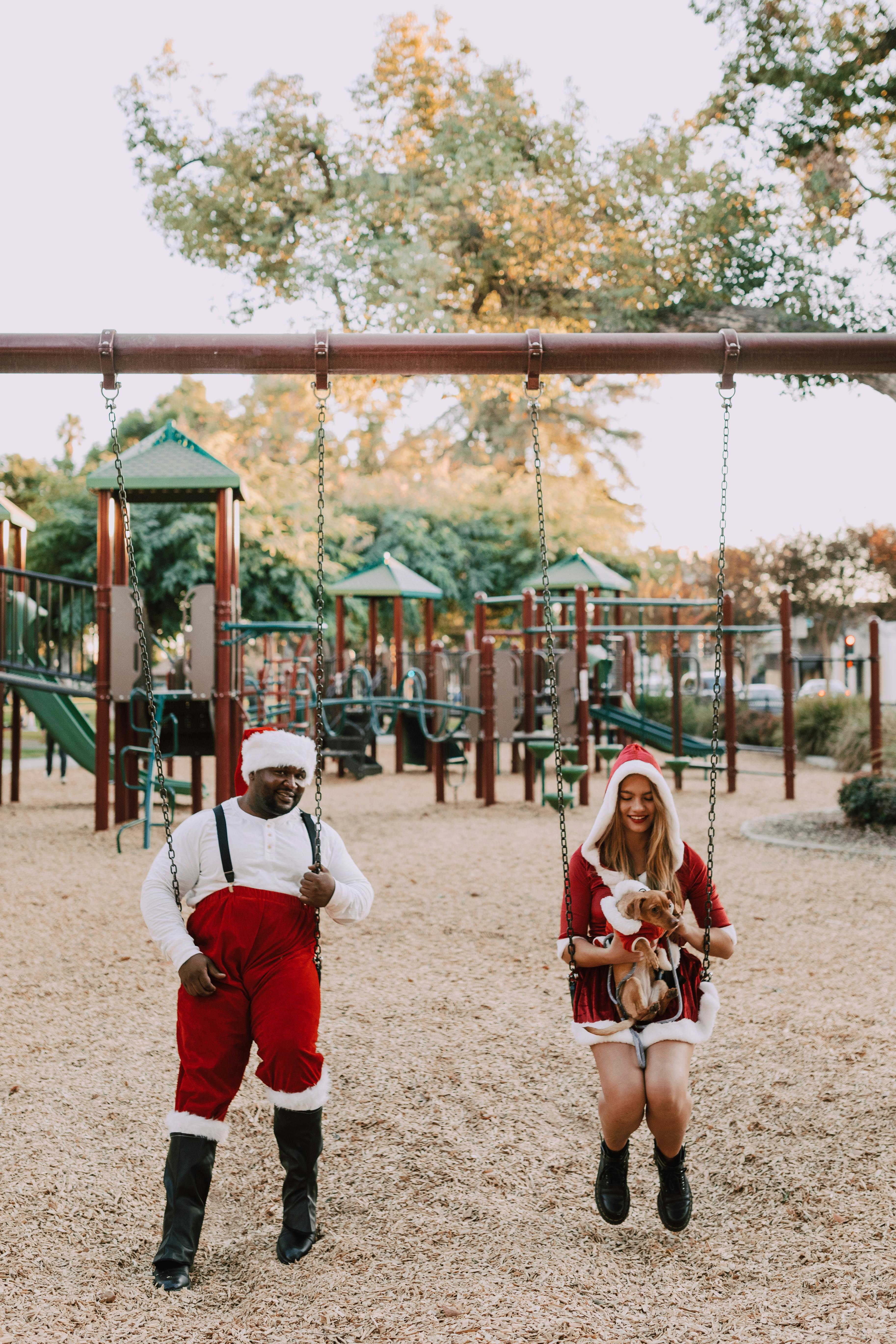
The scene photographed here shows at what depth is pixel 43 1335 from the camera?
8.36 ft

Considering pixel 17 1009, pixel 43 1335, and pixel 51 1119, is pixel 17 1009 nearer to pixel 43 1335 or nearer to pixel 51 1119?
pixel 51 1119

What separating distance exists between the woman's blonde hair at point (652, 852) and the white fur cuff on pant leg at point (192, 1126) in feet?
4.08

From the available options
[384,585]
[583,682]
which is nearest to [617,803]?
[583,682]

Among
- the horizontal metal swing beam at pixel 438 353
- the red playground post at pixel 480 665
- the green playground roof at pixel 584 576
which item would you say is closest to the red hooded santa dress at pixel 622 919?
the horizontal metal swing beam at pixel 438 353

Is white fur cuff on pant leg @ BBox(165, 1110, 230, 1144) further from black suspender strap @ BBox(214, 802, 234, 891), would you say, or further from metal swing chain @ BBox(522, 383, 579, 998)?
metal swing chain @ BBox(522, 383, 579, 998)

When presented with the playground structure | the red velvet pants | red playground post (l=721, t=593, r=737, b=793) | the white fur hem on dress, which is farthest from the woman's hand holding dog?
red playground post (l=721, t=593, r=737, b=793)

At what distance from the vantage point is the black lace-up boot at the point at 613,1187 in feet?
9.51

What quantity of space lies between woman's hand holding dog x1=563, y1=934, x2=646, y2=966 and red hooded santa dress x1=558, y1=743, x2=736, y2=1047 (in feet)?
0.10

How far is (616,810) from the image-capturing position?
304 cm

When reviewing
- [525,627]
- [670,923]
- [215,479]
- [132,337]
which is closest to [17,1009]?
[132,337]

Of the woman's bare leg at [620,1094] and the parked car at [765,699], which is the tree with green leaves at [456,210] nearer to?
the parked car at [765,699]

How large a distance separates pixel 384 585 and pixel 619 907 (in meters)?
14.1

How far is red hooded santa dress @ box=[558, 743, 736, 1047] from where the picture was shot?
2.93 meters

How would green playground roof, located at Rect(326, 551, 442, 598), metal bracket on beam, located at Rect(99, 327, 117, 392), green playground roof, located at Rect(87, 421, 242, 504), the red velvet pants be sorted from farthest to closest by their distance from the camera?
green playground roof, located at Rect(326, 551, 442, 598) < green playground roof, located at Rect(87, 421, 242, 504) < metal bracket on beam, located at Rect(99, 327, 117, 392) < the red velvet pants
